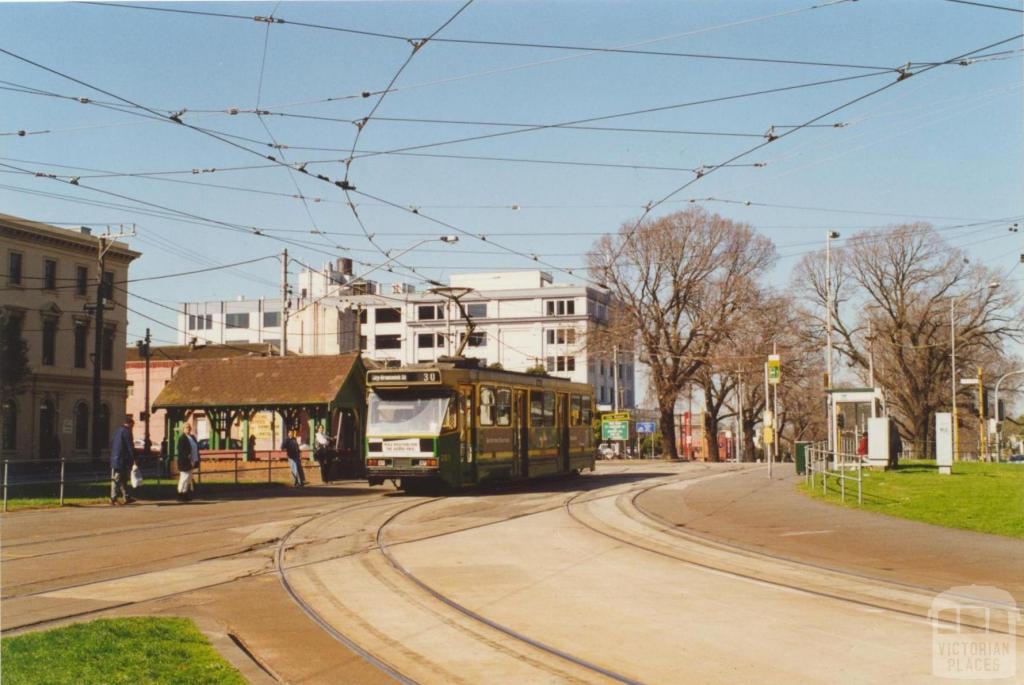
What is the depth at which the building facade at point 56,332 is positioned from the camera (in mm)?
59375

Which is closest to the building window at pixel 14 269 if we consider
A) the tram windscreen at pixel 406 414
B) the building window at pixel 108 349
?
the building window at pixel 108 349

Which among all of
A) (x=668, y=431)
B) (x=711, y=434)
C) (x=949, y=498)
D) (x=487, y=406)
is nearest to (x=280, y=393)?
(x=487, y=406)

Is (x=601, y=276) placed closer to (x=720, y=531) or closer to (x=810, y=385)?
(x=810, y=385)

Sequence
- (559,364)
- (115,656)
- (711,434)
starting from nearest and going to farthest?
(115,656) → (711,434) → (559,364)

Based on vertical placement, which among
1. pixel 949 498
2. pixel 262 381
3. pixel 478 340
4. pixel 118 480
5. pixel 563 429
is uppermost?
pixel 478 340

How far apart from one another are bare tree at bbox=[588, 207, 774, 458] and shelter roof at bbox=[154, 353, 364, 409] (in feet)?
70.8

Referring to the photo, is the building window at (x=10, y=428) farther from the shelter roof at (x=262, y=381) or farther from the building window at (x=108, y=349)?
the shelter roof at (x=262, y=381)

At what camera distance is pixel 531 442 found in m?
30.8

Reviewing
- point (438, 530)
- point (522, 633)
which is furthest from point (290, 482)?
point (522, 633)

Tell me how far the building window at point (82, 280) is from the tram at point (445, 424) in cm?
4264

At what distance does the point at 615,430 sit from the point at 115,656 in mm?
56198

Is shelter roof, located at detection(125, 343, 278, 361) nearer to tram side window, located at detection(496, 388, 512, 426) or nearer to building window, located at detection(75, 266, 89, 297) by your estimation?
Answer: building window, located at detection(75, 266, 89, 297)

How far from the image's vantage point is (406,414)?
2623 centimetres

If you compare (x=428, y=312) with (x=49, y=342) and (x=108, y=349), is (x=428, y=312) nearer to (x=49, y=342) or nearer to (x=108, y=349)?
(x=108, y=349)
